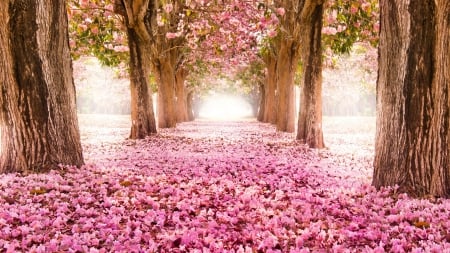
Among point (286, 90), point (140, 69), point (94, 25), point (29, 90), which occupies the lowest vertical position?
point (29, 90)

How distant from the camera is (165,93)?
30797 millimetres

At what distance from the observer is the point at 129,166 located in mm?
10984

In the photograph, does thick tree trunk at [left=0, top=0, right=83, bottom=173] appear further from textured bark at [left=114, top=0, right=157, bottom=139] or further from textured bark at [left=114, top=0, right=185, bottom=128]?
textured bark at [left=114, top=0, right=185, bottom=128]

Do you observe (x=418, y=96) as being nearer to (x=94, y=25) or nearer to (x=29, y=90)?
(x=29, y=90)

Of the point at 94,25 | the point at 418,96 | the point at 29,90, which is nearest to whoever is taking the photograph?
the point at 418,96

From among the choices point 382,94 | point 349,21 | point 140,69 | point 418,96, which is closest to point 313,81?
point 349,21

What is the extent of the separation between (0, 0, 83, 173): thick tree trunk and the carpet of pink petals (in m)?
0.64

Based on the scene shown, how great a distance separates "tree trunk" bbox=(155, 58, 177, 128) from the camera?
30373mm

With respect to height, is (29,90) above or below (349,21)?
below

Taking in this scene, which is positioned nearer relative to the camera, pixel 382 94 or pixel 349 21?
pixel 382 94

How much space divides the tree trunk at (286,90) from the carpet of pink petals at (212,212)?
50.9ft

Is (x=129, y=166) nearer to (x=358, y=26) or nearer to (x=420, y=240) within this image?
(x=420, y=240)

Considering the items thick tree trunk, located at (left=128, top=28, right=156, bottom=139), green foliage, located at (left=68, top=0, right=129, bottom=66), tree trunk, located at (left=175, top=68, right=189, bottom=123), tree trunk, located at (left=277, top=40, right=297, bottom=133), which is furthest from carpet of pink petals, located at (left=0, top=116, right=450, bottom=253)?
tree trunk, located at (left=175, top=68, right=189, bottom=123)

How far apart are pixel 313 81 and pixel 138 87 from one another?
26.8 ft
